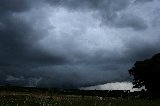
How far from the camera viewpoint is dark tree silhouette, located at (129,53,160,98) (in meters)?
63.8

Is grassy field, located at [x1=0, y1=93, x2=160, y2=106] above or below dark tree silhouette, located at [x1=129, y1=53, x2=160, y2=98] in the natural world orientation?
below

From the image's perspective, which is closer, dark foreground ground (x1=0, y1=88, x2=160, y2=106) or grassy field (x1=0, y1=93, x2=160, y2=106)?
grassy field (x1=0, y1=93, x2=160, y2=106)

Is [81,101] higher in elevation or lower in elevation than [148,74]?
lower

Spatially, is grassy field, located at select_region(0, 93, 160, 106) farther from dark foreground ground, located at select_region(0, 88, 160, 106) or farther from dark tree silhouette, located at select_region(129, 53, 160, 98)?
dark tree silhouette, located at select_region(129, 53, 160, 98)

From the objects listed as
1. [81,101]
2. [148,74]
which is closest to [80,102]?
[81,101]

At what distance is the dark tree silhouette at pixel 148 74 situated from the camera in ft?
209

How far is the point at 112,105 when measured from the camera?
78.8 feet

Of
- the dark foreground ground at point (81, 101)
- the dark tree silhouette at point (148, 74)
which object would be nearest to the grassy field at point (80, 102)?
the dark foreground ground at point (81, 101)

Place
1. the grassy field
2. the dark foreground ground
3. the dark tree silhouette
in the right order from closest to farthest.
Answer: the grassy field < the dark foreground ground < the dark tree silhouette

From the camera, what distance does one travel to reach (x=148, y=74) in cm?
6562

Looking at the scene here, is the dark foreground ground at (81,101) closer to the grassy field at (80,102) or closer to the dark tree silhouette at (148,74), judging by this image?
the grassy field at (80,102)

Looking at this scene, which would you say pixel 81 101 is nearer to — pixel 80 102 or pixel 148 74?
pixel 80 102

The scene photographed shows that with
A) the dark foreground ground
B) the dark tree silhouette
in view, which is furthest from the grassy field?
the dark tree silhouette

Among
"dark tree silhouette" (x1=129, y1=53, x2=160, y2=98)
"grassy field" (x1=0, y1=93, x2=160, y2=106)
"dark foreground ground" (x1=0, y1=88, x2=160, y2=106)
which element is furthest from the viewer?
"dark tree silhouette" (x1=129, y1=53, x2=160, y2=98)
